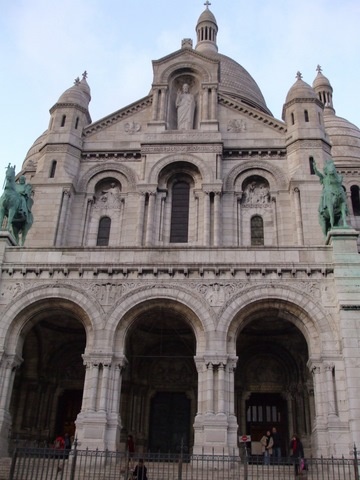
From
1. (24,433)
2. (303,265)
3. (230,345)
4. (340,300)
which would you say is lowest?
(24,433)

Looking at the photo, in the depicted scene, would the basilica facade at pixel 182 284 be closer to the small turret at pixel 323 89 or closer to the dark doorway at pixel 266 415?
the dark doorway at pixel 266 415

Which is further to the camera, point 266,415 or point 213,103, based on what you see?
point 213,103

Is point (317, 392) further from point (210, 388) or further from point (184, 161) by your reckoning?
point (184, 161)

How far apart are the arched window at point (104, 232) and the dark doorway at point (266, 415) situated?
10268mm

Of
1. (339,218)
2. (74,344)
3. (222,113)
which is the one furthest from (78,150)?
(339,218)

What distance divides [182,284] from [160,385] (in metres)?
5.63

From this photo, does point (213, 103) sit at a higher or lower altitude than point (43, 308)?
higher

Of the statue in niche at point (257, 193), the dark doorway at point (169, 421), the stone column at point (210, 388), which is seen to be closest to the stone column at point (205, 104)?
the statue in niche at point (257, 193)

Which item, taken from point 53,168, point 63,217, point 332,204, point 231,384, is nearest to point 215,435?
point 231,384

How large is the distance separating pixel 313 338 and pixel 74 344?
32.9 ft

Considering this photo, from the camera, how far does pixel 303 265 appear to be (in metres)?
19.8

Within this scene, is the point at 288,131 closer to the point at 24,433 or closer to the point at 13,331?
the point at 13,331

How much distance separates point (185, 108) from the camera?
3084 cm

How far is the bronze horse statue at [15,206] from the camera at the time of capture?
22.8 meters
